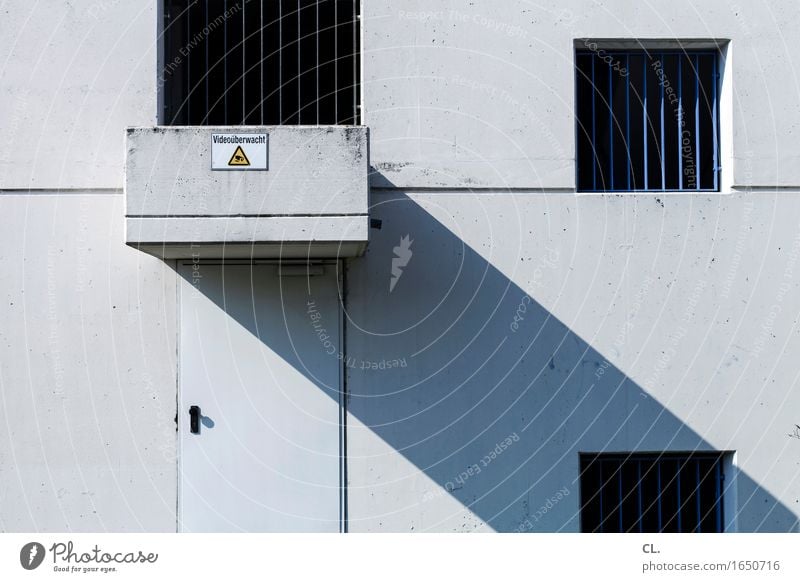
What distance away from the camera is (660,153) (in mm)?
6664

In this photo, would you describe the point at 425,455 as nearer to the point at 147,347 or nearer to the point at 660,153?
the point at 147,347

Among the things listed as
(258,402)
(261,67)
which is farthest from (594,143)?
(258,402)

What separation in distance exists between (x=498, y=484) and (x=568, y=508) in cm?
52

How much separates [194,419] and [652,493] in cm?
327

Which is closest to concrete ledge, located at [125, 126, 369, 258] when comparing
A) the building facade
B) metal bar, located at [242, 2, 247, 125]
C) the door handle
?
the building facade

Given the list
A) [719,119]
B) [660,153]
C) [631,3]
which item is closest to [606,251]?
[660,153]

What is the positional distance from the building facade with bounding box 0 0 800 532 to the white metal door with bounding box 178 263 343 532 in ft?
0.05

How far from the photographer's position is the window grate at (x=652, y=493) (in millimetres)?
6516

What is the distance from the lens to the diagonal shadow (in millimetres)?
6312

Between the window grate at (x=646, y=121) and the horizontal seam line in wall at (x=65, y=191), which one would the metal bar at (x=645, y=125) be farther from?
the horizontal seam line in wall at (x=65, y=191)

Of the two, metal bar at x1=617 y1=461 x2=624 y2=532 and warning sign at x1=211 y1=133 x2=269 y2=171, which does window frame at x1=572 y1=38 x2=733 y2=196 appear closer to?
metal bar at x1=617 y1=461 x2=624 y2=532

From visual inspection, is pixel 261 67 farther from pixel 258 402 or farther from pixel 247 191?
pixel 258 402

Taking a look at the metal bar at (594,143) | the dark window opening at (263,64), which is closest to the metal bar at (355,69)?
the dark window opening at (263,64)

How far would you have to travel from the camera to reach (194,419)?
6250mm
